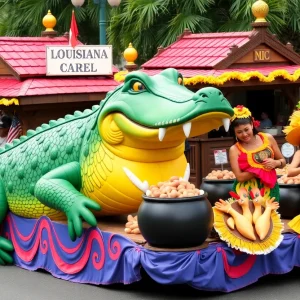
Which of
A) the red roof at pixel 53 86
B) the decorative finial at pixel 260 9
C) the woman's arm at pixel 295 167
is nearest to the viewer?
the woman's arm at pixel 295 167

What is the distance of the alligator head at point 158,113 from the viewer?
707 cm

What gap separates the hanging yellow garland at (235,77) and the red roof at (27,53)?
3.75 ft

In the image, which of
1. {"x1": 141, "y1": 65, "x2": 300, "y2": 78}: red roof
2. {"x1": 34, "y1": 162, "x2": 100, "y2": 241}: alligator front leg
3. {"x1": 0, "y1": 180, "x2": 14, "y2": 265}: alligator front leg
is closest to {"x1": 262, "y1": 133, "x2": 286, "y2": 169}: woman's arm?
{"x1": 34, "y1": 162, "x2": 100, "y2": 241}: alligator front leg

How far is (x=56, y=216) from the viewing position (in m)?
8.36

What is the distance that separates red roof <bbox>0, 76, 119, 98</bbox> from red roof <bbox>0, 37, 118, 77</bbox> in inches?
6.4

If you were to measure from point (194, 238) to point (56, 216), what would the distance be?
1.93m

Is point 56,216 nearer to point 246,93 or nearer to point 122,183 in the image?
point 122,183

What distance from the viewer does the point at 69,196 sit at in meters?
7.80

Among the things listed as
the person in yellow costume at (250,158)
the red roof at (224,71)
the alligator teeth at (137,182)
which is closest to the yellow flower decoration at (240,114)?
the person in yellow costume at (250,158)

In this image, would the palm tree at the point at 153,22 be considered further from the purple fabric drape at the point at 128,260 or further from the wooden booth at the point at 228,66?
the purple fabric drape at the point at 128,260

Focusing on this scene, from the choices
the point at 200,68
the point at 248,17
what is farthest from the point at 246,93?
the point at 248,17

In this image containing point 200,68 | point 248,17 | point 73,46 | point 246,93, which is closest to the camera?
point 73,46

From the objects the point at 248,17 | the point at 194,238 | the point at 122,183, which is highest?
the point at 248,17

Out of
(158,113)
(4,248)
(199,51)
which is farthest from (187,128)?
(199,51)
